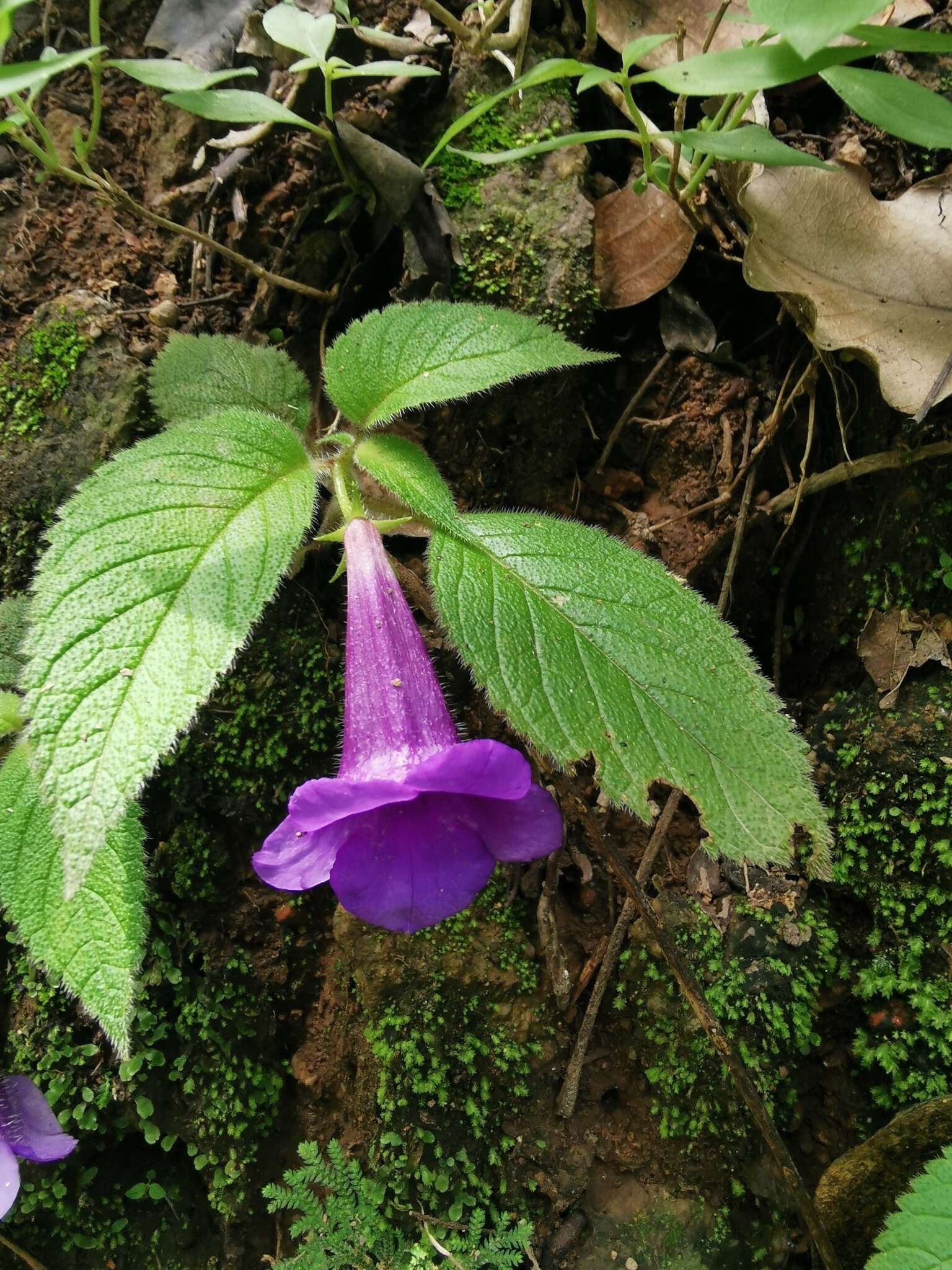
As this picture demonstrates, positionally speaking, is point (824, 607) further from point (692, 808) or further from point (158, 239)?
point (158, 239)

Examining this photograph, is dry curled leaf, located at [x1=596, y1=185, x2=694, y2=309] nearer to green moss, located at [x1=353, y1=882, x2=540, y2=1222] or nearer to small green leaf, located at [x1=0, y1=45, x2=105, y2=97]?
small green leaf, located at [x1=0, y1=45, x2=105, y2=97]

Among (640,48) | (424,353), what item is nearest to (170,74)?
(424,353)

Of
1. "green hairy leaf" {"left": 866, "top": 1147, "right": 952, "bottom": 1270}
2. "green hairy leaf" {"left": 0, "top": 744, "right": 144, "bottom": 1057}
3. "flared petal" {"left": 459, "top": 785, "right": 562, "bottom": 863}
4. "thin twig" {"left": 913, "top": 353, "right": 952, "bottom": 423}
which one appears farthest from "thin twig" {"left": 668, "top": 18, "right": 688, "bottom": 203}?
"green hairy leaf" {"left": 866, "top": 1147, "right": 952, "bottom": 1270}

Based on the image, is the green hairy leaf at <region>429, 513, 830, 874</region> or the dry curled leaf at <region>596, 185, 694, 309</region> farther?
the dry curled leaf at <region>596, 185, 694, 309</region>

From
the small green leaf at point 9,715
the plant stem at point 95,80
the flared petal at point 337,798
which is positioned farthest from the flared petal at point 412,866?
the plant stem at point 95,80

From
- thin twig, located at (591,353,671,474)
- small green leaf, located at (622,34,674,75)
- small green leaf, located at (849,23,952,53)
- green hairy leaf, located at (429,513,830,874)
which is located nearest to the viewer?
small green leaf, located at (849,23,952,53)

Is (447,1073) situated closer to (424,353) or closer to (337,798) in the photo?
(337,798)
